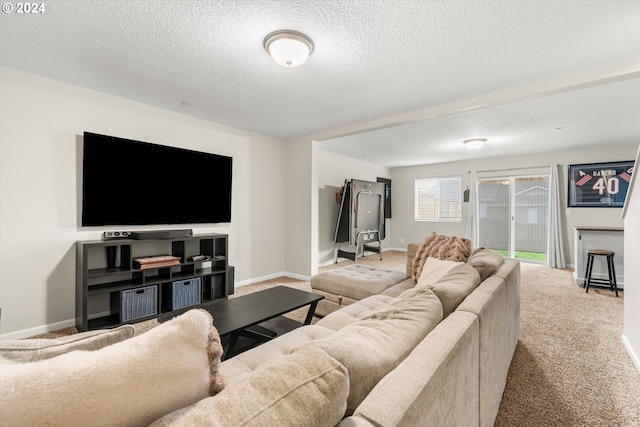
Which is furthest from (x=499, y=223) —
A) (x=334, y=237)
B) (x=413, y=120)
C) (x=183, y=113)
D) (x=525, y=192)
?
(x=183, y=113)

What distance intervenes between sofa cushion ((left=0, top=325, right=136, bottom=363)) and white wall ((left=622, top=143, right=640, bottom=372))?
3139 mm

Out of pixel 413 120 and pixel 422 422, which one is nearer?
pixel 422 422

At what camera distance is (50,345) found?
64 centimetres

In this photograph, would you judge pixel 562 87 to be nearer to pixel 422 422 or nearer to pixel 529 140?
pixel 529 140

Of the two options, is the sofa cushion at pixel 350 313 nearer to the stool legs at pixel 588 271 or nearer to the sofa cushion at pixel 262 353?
the sofa cushion at pixel 262 353

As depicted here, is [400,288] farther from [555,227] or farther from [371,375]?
[555,227]

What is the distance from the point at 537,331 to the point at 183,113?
14.8 ft

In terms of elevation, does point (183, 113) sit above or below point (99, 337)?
above

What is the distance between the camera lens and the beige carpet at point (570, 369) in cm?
162

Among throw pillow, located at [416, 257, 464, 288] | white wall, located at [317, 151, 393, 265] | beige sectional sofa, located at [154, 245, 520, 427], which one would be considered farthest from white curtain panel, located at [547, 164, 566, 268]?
beige sectional sofa, located at [154, 245, 520, 427]

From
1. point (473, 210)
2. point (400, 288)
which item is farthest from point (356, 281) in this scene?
point (473, 210)

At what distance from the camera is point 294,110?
347 cm

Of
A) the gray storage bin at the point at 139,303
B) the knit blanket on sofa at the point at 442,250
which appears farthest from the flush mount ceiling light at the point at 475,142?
the gray storage bin at the point at 139,303

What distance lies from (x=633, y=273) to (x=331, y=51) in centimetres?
291
